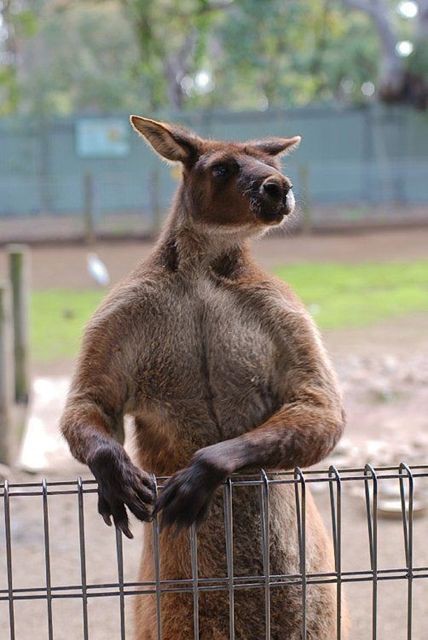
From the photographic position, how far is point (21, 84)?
27.5 metres

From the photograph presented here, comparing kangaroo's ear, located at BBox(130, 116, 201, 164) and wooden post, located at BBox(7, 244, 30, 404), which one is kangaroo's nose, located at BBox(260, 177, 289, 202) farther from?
wooden post, located at BBox(7, 244, 30, 404)

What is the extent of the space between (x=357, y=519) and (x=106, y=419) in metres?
3.06

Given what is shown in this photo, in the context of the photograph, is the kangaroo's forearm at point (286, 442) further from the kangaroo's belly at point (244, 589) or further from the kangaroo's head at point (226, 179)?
the kangaroo's head at point (226, 179)

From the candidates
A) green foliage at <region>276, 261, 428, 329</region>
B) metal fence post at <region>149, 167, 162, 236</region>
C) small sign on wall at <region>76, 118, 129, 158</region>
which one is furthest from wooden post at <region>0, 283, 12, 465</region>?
small sign on wall at <region>76, 118, 129, 158</region>

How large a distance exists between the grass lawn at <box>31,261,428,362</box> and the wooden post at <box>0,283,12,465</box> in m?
3.52

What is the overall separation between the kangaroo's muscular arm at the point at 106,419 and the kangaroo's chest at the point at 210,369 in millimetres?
91

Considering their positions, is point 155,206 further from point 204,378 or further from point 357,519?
point 204,378

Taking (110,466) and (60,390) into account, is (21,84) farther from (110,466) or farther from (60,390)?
(110,466)

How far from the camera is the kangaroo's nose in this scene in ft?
10.1

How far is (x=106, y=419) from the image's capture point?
120 inches

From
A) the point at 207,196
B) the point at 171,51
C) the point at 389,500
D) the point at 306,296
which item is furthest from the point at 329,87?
the point at 207,196

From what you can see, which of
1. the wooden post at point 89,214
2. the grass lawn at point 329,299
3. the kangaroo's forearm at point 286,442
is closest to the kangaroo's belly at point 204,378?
the kangaroo's forearm at point 286,442

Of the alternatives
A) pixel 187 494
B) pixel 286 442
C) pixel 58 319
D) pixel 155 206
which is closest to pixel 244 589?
pixel 286 442

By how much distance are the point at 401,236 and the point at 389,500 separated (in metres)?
14.7
